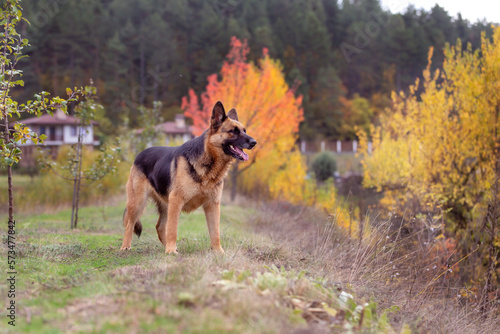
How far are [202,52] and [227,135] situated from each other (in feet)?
150

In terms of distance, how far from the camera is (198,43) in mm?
49812

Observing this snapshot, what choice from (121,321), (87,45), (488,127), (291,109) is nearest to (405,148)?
(488,127)

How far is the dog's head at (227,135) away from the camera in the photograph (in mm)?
6148

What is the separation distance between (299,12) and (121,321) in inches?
2295

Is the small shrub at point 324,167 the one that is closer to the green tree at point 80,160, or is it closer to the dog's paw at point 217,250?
the green tree at point 80,160

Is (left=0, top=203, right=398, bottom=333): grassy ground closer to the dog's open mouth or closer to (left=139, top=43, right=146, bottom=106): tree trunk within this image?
the dog's open mouth

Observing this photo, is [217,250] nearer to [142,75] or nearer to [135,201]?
[135,201]

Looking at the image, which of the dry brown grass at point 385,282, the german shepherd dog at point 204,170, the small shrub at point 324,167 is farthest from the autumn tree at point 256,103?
the german shepherd dog at point 204,170

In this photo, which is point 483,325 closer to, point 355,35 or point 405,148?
point 405,148

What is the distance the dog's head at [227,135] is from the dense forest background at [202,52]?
3829cm

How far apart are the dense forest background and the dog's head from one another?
126ft

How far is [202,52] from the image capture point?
4978cm

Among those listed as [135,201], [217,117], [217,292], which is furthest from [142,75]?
[217,292]

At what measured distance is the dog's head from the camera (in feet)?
20.2
